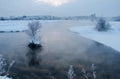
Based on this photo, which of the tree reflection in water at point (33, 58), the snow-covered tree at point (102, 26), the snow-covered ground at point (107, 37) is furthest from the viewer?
the snow-covered tree at point (102, 26)

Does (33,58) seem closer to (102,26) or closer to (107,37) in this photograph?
(107,37)

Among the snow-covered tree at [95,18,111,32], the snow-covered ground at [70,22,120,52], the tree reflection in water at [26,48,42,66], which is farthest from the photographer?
the snow-covered tree at [95,18,111,32]

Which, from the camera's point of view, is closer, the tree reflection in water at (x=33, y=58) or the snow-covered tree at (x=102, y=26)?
the tree reflection in water at (x=33, y=58)

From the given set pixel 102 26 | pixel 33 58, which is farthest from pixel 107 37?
pixel 33 58

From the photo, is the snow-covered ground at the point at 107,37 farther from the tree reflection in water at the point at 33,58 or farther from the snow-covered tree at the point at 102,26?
the tree reflection in water at the point at 33,58

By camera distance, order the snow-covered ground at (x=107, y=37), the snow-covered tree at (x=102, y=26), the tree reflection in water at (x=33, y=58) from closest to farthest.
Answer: the tree reflection in water at (x=33, y=58)
the snow-covered ground at (x=107, y=37)
the snow-covered tree at (x=102, y=26)

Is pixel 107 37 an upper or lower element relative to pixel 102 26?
lower

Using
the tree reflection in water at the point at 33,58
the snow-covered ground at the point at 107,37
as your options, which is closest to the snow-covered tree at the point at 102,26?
the snow-covered ground at the point at 107,37

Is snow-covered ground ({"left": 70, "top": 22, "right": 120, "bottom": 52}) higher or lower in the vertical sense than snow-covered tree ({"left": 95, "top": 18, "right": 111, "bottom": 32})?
lower

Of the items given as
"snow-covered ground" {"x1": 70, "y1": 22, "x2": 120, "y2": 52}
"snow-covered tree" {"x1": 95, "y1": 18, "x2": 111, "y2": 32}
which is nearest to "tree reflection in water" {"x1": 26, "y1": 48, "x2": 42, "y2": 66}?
→ "snow-covered ground" {"x1": 70, "y1": 22, "x2": 120, "y2": 52}

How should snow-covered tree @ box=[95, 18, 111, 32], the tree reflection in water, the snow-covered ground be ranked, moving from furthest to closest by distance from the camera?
snow-covered tree @ box=[95, 18, 111, 32]
the snow-covered ground
the tree reflection in water

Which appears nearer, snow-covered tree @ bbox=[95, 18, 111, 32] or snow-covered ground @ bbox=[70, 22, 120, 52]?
snow-covered ground @ bbox=[70, 22, 120, 52]

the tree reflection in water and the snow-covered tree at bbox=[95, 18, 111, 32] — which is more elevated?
the snow-covered tree at bbox=[95, 18, 111, 32]

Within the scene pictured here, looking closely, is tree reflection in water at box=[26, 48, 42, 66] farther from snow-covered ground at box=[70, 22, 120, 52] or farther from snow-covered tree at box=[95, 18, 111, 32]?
snow-covered tree at box=[95, 18, 111, 32]
